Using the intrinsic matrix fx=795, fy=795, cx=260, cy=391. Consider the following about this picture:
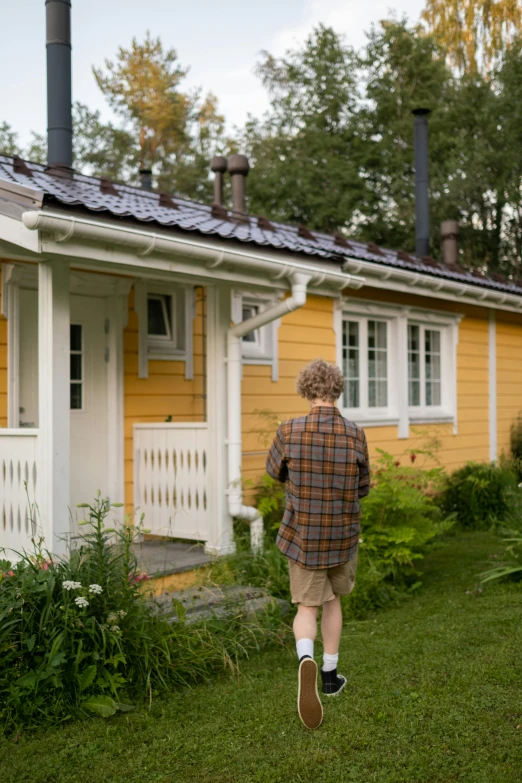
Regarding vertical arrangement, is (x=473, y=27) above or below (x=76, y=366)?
above

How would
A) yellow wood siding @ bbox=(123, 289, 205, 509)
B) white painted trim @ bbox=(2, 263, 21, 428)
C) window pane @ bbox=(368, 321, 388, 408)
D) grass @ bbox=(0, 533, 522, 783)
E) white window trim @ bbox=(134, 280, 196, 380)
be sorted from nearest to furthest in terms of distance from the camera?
grass @ bbox=(0, 533, 522, 783) → white painted trim @ bbox=(2, 263, 21, 428) → yellow wood siding @ bbox=(123, 289, 205, 509) → white window trim @ bbox=(134, 280, 196, 380) → window pane @ bbox=(368, 321, 388, 408)

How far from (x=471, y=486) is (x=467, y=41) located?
21.6 meters

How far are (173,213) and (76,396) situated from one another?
1.78 meters

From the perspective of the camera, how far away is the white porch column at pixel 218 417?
6.41 metres

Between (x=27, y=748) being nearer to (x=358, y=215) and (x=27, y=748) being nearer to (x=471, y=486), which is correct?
(x=471, y=486)

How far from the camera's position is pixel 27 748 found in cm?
348

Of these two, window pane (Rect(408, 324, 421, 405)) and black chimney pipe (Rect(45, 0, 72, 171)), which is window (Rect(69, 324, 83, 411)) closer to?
black chimney pipe (Rect(45, 0, 72, 171))

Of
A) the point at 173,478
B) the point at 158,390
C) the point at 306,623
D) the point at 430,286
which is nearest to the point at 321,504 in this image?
the point at 306,623

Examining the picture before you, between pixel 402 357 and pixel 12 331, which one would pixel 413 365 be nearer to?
pixel 402 357

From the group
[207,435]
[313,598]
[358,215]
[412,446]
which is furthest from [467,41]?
[313,598]

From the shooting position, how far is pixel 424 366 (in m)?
10.4

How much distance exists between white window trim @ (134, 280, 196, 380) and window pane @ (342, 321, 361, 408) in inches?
82.7

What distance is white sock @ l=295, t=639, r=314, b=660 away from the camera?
11.9ft

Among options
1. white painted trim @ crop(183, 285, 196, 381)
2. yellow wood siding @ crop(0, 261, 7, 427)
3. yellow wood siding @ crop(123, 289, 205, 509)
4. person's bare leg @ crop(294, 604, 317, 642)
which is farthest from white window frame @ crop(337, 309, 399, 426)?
person's bare leg @ crop(294, 604, 317, 642)
